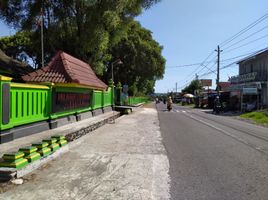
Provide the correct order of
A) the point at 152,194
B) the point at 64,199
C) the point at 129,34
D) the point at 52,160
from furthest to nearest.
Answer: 1. the point at 129,34
2. the point at 52,160
3. the point at 152,194
4. the point at 64,199

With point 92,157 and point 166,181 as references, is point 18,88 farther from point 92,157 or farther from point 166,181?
point 166,181

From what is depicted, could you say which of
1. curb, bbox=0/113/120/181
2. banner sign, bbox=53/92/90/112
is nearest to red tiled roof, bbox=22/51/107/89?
banner sign, bbox=53/92/90/112

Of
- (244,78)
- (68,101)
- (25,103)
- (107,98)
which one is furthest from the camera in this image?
(244,78)

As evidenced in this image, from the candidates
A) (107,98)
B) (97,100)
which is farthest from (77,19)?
(107,98)

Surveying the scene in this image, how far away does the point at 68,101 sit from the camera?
14.5 m

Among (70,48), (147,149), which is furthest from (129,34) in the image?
(147,149)

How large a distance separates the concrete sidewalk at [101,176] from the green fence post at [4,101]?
1.65 m

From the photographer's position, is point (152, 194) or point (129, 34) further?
point (129, 34)

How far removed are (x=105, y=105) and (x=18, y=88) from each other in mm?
15318

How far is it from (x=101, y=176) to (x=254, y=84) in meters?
36.8

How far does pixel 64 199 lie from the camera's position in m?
5.47

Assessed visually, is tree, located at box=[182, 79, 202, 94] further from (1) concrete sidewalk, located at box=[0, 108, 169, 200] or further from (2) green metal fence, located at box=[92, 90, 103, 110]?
(1) concrete sidewalk, located at box=[0, 108, 169, 200]

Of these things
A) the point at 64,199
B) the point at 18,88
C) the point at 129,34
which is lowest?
the point at 64,199

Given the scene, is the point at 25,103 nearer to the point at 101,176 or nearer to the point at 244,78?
the point at 101,176
